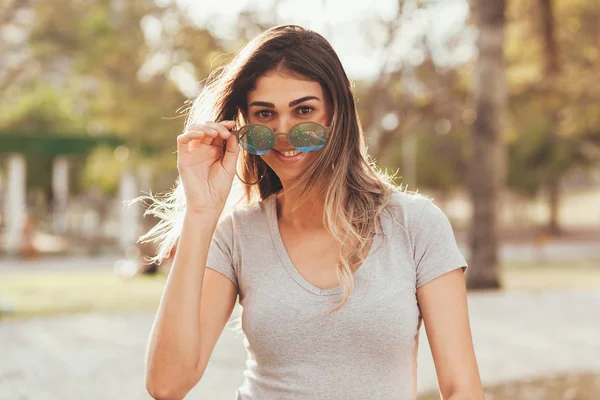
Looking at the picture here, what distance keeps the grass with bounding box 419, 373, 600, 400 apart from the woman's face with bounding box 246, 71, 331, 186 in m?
4.48

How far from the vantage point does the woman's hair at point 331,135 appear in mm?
2666

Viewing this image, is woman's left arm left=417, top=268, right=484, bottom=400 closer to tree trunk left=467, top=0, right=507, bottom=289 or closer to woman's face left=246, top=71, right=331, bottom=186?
woman's face left=246, top=71, right=331, bottom=186

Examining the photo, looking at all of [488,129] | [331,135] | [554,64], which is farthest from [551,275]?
[331,135]

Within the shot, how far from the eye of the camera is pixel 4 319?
1255 centimetres

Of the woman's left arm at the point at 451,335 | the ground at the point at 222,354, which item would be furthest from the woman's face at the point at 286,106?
the ground at the point at 222,354

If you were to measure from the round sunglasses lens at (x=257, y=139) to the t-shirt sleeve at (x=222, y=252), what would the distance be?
0.27m

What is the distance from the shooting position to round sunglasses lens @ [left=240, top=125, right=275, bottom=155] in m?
2.68

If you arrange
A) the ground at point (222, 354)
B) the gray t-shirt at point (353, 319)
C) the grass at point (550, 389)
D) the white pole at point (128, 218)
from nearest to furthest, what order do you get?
1. the gray t-shirt at point (353, 319)
2. the grass at point (550, 389)
3. the ground at point (222, 354)
4. the white pole at point (128, 218)

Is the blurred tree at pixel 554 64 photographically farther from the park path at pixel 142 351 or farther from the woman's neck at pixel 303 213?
the woman's neck at pixel 303 213

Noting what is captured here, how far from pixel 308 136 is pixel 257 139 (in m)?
0.16

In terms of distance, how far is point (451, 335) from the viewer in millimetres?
2480

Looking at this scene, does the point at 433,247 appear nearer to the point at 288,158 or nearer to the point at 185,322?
the point at 288,158

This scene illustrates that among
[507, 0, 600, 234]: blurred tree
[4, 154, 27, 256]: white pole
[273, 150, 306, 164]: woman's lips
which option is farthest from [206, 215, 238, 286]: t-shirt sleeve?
[4, 154, 27, 256]: white pole

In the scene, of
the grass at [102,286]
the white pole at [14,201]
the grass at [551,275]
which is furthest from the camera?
the white pole at [14,201]
